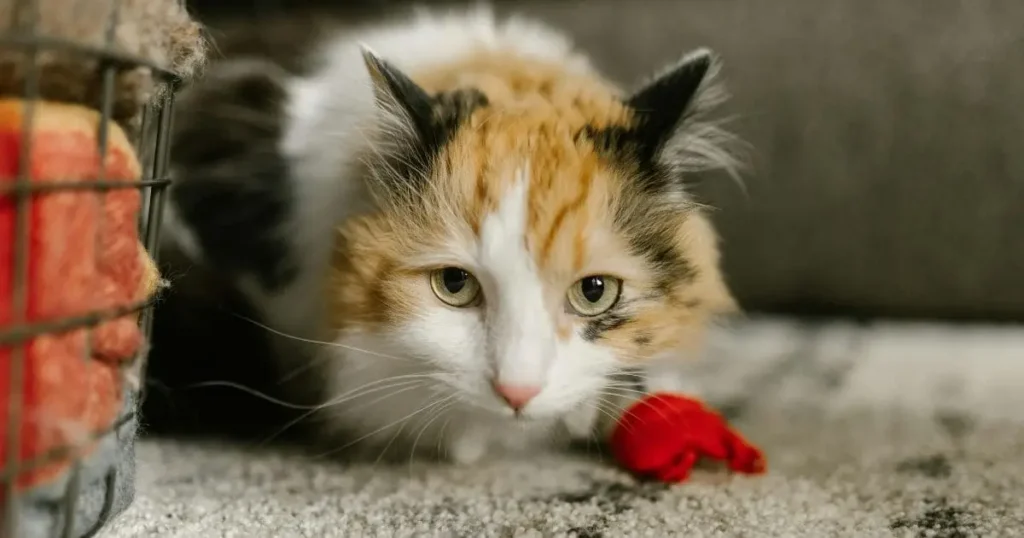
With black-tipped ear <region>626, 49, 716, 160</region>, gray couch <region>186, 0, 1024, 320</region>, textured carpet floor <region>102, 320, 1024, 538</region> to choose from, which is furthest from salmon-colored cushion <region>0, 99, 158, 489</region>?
gray couch <region>186, 0, 1024, 320</region>

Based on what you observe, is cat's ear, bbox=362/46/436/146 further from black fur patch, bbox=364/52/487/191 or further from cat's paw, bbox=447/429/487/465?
cat's paw, bbox=447/429/487/465

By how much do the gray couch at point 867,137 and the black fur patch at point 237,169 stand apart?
0.46 metres

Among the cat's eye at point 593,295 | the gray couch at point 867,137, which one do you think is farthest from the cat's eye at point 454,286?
the gray couch at point 867,137

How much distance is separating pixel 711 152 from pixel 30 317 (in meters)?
0.84

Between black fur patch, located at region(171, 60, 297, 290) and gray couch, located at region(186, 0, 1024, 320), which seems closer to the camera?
black fur patch, located at region(171, 60, 297, 290)

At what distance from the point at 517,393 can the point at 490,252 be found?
0.16m

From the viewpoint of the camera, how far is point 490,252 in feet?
3.21

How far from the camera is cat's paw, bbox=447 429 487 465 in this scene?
1145 mm

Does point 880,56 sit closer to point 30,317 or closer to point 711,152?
point 711,152

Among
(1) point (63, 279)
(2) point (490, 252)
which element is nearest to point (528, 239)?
(2) point (490, 252)

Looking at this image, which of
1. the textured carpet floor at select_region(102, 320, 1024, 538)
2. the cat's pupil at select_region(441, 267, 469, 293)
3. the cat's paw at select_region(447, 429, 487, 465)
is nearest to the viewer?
the textured carpet floor at select_region(102, 320, 1024, 538)

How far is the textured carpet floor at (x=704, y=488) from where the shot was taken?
93 cm

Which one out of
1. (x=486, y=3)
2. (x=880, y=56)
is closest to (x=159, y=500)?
(x=486, y=3)

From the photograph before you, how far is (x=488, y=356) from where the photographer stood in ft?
3.19
